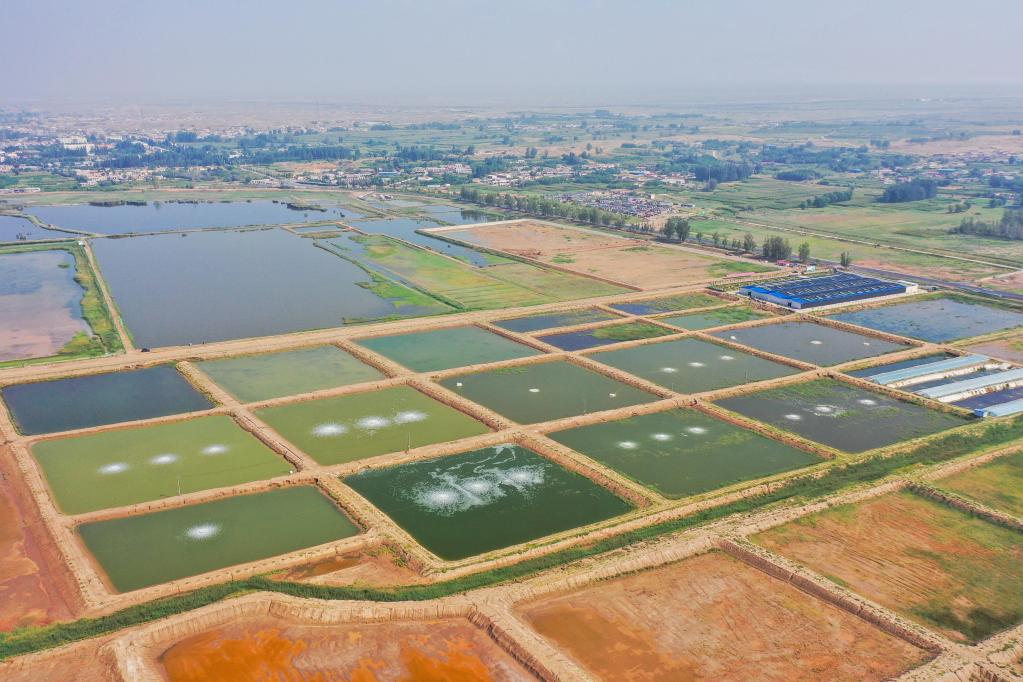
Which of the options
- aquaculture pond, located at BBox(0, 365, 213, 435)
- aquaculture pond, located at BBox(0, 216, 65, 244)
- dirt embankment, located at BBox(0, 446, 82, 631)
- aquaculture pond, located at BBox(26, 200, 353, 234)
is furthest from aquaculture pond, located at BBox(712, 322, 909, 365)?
aquaculture pond, located at BBox(0, 216, 65, 244)

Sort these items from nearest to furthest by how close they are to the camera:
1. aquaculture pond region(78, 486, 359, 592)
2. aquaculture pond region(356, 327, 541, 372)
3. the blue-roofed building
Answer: aquaculture pond region(78, 486, 359, 592) < aquaculture pond region(356, 327, 541, 372) < the blue-roofed building

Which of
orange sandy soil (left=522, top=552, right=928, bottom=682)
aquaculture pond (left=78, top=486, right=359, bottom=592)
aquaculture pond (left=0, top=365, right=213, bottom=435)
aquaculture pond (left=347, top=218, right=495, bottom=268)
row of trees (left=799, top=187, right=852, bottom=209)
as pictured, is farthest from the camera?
row of trees (left=799, top=187, right=852, bottom=209)

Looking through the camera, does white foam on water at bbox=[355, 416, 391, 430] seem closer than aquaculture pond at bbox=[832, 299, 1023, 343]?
Yes

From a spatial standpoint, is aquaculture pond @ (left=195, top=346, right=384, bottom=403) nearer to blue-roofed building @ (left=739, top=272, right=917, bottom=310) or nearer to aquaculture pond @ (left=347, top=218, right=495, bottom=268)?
aquaculture pond @ (left=347, top=218, right=495, bottom=268)

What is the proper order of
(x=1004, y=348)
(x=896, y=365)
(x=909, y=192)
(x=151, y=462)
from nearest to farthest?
(x=151, y=462)
(x=896, y=365)
(x=1004, y=348)
(x=909, y=192)

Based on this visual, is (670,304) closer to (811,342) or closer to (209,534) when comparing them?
(811,342)

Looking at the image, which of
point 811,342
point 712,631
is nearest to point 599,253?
point 811,342

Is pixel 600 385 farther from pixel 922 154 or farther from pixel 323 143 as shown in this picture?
pixel 323 143
